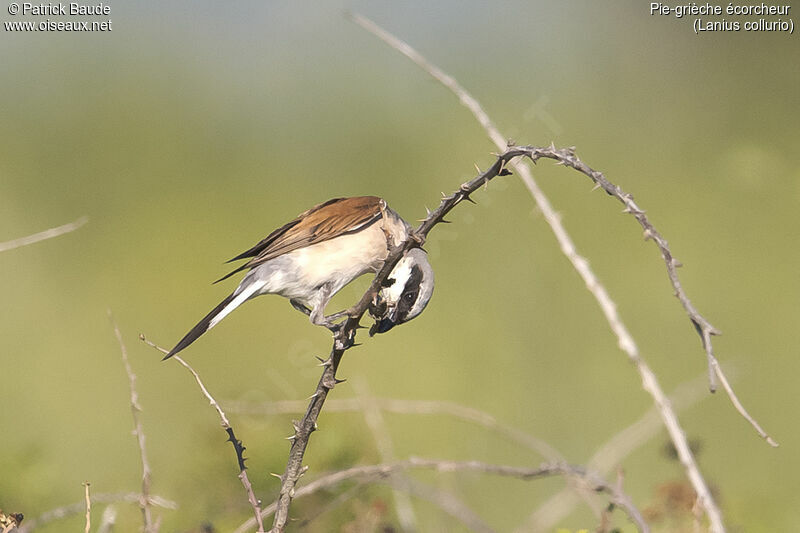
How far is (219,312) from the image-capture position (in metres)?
2.86

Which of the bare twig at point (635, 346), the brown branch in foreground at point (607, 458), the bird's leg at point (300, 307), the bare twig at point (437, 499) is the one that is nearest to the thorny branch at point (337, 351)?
the bare twig at point (635, 346)

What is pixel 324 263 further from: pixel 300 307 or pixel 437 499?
pixel 437 499

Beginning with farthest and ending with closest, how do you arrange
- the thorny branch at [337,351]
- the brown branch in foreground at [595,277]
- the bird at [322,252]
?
the bird at [322,252]
the thorny branch at [337,351]
the brown branch in foreground at [595,277]

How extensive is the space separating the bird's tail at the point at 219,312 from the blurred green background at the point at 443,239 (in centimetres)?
144

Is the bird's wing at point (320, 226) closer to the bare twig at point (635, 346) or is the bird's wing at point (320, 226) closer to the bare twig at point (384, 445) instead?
the bare twig at point (384, 445)

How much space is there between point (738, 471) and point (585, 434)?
110 centimetres

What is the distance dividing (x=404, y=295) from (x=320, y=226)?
19.3 inches

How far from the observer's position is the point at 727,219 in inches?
329

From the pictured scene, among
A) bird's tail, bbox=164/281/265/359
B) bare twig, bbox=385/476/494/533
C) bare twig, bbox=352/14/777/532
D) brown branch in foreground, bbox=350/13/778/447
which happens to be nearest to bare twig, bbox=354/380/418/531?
bare twig, bbox=385/476/494/533

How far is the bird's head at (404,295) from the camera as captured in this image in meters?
2.97

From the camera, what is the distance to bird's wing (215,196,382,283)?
326 cm

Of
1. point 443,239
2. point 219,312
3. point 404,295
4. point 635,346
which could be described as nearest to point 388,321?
point 404,295

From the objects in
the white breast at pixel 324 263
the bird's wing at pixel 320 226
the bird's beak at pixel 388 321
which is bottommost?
the bird's beak at pixel 388 321

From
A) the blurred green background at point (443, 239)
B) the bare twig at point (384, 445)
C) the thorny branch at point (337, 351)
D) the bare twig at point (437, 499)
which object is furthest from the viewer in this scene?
the blurred green background at point (443, 239)
